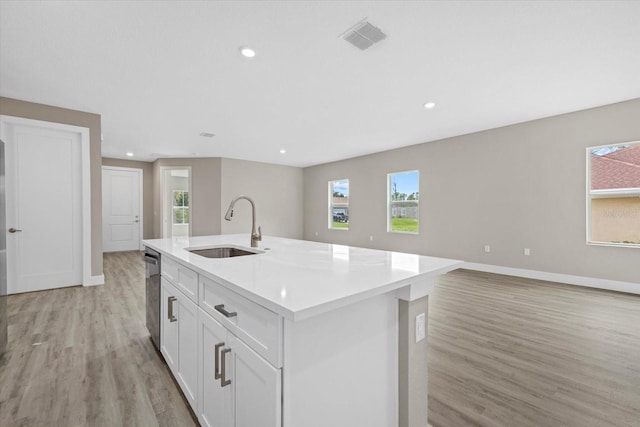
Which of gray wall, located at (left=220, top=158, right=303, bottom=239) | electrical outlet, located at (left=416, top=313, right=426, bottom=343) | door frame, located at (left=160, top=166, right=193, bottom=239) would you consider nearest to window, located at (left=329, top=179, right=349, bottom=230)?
gray wall, located at (left=220, top=158, right=303, bottom=239)

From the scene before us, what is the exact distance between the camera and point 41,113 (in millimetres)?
3916

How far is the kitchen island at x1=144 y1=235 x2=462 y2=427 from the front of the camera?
903mm

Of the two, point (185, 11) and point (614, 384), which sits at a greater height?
point (185, 11)

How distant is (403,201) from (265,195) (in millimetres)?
4083

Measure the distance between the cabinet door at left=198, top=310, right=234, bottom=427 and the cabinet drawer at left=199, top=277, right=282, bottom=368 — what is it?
0.21 ft

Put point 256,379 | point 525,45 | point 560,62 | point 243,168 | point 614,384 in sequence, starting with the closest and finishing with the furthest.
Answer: point 256,379, point 614,384, point 525,45, point 560,62, point 243,168

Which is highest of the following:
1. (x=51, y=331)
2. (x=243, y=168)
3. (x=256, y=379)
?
(x=243, y=168)

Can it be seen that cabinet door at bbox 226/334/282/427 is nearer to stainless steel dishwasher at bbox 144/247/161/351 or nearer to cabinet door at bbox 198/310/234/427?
cabinet door at bbox 198/310/234/427

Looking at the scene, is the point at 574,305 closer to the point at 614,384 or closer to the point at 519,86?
the point at 614,384

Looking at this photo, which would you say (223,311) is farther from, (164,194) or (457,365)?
(164,194)

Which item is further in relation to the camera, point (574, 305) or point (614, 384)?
point (574, 305)

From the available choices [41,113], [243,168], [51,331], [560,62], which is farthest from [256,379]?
[243,168]

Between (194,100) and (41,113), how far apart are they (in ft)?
6.97

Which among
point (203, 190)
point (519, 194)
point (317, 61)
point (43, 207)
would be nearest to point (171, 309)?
point (317, 61)
